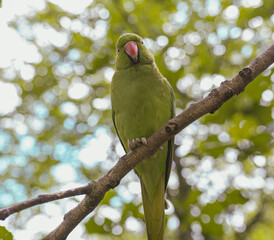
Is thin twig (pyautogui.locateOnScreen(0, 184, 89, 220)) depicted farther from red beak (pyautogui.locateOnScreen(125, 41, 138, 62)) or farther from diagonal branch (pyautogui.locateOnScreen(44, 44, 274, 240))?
red beak (pyautogui.locateOnScreen(125, 41, 138, 62))

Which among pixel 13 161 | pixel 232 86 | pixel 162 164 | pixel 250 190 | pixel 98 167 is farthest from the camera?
pixel 13 161

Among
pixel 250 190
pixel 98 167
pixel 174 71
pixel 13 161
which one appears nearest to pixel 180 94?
pixel 174 71

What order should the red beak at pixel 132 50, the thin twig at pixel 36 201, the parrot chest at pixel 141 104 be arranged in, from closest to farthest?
1. the thin twig at pixel 36 201
2. the parrot chest at pixel 141 104
3. the red beak at pixel 132 50

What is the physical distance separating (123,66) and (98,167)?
2877 mm

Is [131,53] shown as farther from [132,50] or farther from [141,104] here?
[141,104]

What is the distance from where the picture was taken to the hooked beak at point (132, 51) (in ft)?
12.2

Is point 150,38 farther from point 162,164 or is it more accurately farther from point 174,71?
point 162,164

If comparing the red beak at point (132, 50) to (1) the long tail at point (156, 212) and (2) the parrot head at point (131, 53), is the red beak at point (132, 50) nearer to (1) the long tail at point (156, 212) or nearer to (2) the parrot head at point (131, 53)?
(2) the parrot head at point (131, 53)

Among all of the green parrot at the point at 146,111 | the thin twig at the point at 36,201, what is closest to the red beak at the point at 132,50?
the green parrot at the point at 146,111

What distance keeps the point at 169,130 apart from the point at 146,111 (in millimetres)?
1028

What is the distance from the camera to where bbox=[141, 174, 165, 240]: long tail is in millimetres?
3400

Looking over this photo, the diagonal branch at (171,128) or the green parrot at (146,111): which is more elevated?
the diagonal branch at (171,128)

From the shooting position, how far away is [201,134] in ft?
17.1

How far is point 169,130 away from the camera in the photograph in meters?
2.35
